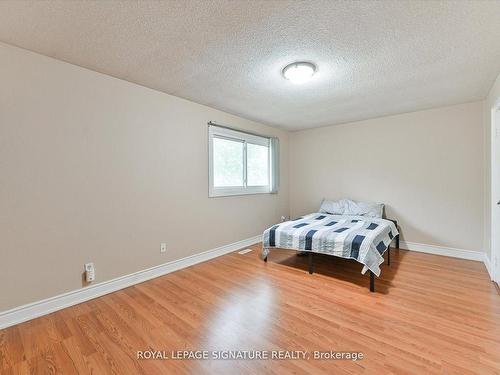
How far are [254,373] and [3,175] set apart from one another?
7.86ft

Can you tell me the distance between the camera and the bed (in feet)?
8.13

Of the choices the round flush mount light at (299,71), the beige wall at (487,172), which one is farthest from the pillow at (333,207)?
the round flush mount light at (299,71)

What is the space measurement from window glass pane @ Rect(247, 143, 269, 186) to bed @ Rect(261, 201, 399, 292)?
1.23 meters

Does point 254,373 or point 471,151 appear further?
point 471,151

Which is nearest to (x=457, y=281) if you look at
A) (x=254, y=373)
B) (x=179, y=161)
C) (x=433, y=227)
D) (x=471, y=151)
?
(x=433, y=227)

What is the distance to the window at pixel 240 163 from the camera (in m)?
3.58

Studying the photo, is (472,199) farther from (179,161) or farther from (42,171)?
(42,171)

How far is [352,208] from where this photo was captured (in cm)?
405

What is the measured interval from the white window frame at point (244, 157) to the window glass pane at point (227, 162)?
2.8 inches

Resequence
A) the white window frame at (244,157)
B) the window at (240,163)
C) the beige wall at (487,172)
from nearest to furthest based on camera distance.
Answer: the beige wall at (487,172), the white window frame at (244,157), the window at (240,163)

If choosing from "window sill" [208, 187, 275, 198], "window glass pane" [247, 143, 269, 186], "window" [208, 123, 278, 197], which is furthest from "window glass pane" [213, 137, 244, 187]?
"window glass pane" [247, 143, 269, 186]

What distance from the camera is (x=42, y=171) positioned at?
6.65ft

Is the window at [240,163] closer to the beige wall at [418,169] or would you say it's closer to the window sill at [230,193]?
the window sill at [230,193]

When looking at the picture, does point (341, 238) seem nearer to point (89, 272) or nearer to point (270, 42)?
point (270, 42)
